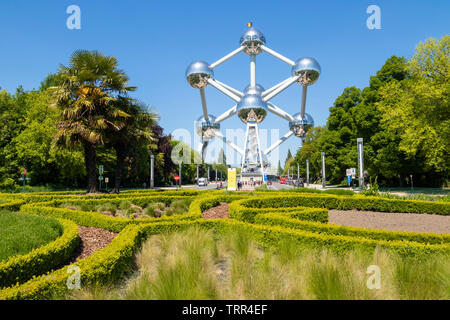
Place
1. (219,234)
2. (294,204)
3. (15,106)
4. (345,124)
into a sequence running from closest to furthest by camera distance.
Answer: (219,234)
(294,204)
(15,106)
(345,124)

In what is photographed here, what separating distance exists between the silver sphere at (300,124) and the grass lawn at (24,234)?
65627 millimetres

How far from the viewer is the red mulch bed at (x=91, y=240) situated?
7117mm

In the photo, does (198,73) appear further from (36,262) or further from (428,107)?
(36,262)

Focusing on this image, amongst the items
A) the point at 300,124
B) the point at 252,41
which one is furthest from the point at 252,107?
the point at 300,124

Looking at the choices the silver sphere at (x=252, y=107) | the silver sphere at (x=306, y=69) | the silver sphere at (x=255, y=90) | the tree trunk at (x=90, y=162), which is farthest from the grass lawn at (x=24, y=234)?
the silver sphere at (x=306, y=69)

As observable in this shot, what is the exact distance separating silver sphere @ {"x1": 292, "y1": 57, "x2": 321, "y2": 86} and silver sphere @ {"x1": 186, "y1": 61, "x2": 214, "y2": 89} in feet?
58.7

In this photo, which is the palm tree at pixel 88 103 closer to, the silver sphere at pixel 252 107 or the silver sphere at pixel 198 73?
the silver sphere at pixel 252 107

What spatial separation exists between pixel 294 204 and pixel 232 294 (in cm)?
1176

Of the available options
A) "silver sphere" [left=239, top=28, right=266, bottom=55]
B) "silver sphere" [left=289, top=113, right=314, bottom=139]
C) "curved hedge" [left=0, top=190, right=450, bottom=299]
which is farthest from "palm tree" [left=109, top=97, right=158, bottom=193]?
"silver sphere" [left=289, top=113, right=314, bottom=139]

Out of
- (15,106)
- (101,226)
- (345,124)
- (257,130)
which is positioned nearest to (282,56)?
(257,130)

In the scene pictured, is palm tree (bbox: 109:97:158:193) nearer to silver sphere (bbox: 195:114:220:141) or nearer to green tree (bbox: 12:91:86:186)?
green tree (bbox: 12:91:86:186)

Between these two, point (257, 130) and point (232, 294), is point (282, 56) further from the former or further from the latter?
point (232, 294)

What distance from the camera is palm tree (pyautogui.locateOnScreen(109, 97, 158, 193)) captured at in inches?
734
